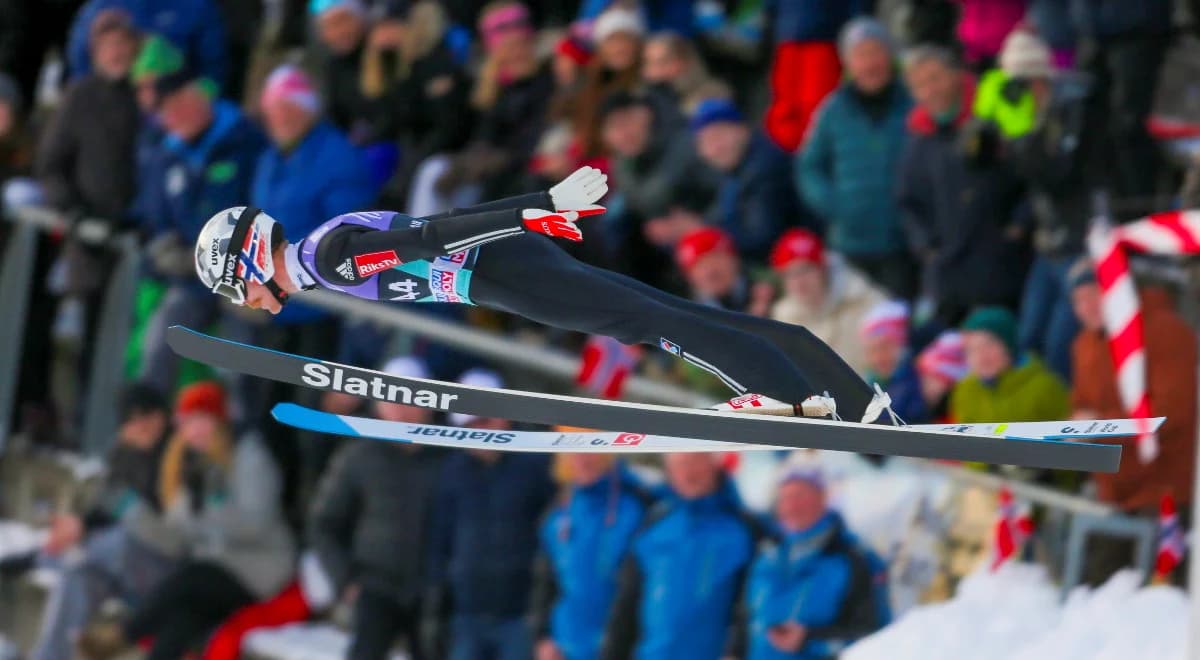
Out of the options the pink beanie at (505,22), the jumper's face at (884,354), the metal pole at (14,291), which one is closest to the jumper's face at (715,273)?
the jumper's face at (884,354)

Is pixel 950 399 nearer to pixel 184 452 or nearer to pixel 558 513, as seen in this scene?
pixel 558 513

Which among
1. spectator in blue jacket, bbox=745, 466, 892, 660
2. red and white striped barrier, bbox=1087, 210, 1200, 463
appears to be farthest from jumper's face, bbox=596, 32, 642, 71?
red and white striped barrier, bbox=1087, 210, 1200, 463

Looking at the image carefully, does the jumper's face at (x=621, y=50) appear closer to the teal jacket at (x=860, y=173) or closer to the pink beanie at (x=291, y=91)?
the teal jacket at (x=860, y=173)

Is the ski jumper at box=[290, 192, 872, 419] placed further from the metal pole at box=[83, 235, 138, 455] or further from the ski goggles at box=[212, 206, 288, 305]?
the metal pole at box=[83, 235, 138, 455]

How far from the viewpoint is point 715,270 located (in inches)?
304

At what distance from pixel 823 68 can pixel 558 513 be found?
7.11 ft

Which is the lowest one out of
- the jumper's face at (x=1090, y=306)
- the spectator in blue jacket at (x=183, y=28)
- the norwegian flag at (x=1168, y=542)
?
the norwegian flag at (x=1168, y=542)

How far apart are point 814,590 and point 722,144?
6.11 feet

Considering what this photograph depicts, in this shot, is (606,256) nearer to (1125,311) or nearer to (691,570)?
(691,570)

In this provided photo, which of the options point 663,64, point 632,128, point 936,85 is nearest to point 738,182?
point 632,128

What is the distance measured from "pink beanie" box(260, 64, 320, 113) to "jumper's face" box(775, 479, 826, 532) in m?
2.61

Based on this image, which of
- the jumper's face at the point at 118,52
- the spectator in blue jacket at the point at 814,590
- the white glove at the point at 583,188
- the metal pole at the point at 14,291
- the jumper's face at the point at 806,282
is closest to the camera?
the white glove at the point at 583,188

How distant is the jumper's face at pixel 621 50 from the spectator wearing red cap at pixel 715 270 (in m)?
1.10

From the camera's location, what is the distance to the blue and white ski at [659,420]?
5.46 m
